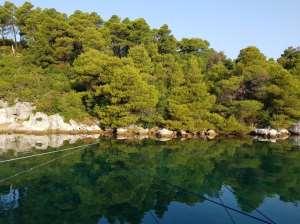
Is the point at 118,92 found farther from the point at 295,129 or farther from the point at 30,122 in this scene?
the point at 295,129

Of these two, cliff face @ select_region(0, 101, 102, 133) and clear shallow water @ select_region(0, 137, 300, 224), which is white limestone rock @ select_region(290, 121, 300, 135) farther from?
cliff face @ select_region(0, 101, 102, 133)

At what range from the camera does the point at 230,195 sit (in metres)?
12.7

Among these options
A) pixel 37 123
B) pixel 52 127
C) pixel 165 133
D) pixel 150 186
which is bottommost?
pixel 150 186

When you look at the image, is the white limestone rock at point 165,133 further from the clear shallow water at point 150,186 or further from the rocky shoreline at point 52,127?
the clear shallow water at point 150,186

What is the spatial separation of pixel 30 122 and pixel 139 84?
6.92 metres

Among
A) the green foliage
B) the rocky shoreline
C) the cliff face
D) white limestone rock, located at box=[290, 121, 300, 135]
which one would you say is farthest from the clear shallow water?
white limestone rock, located at box=[290, 121, 300, 135]

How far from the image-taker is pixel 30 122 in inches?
1001

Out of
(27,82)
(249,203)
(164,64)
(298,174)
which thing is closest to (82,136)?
(27,82)

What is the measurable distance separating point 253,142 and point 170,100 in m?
5.71

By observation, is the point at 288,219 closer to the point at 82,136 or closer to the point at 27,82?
the point at 82,136

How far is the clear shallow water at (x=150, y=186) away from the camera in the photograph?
10.4 meters

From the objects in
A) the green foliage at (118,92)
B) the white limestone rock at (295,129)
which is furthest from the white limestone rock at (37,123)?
the white limestone rock at (295,129)

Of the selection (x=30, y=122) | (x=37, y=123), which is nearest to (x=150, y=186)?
A: (x=37, y=123)

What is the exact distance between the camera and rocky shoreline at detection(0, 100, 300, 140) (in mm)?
25283
